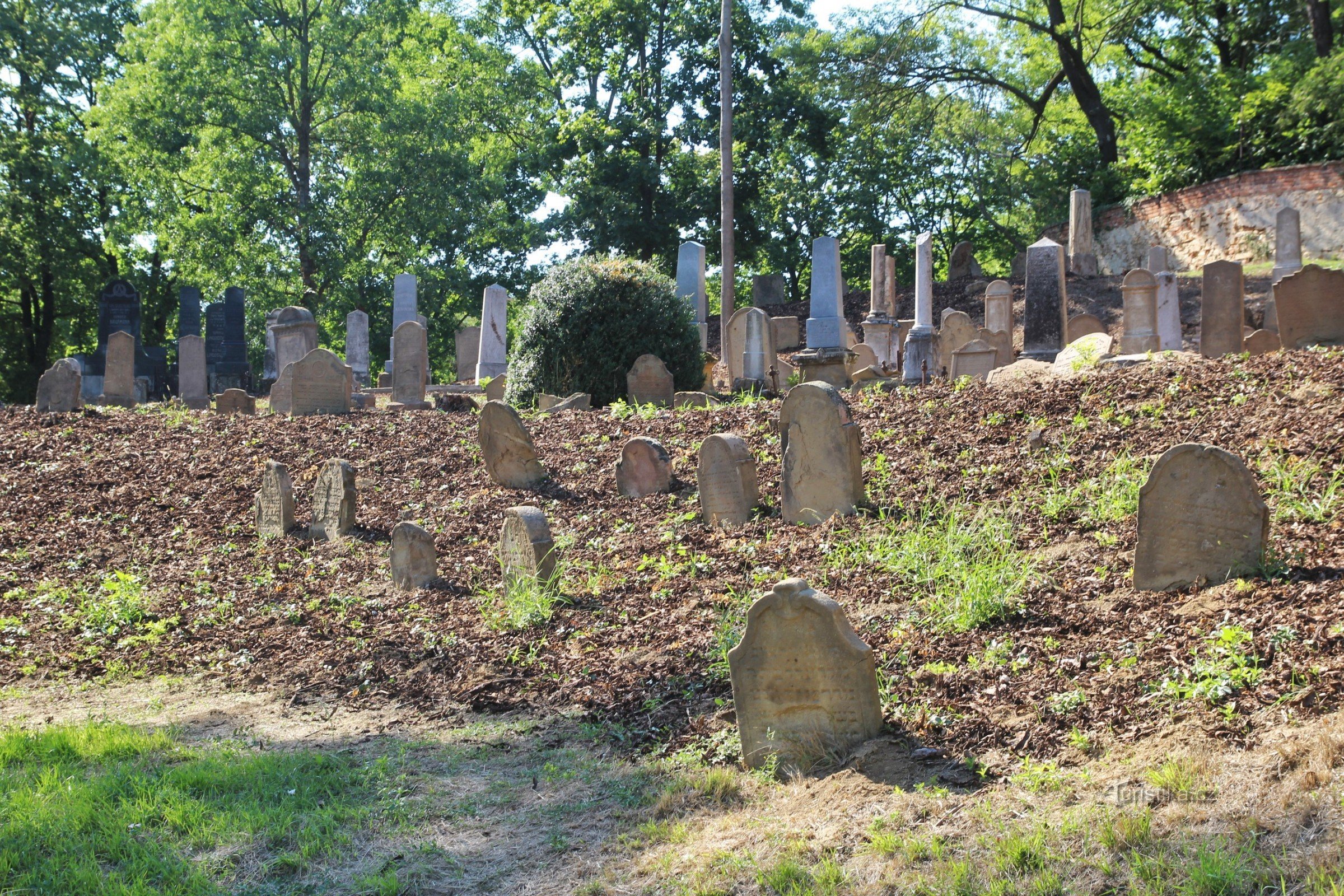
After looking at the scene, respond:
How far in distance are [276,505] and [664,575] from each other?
3.91 m

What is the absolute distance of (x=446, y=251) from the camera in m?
32.6

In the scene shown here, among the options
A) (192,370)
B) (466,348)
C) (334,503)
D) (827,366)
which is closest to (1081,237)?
(827,366)

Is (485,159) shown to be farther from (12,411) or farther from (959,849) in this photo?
(959,849)

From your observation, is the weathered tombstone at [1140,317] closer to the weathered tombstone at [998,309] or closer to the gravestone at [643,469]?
the weathered tombstone at [998,309]

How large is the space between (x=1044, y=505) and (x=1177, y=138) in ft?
74.4

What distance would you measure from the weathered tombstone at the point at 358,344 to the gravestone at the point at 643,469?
1536 centimetres

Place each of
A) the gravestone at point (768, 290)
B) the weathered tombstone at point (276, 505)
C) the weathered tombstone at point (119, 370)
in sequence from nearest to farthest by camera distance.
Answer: the weathered tombstone at point (276, 505), the weathered tombstone at point (119, 370), the gravestone at point (768, 290)

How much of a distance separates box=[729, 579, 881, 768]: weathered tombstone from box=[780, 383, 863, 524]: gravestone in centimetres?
282

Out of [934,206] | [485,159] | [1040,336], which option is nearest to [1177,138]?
[934,206]

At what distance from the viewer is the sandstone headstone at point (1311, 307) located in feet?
32.6

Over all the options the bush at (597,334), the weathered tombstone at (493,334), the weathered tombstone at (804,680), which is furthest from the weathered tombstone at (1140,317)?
the weathered tombstone at (493,334)

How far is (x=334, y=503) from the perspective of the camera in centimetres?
891

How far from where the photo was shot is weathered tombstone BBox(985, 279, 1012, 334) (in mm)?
17484

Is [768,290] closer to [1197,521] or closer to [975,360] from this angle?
[975,360]
